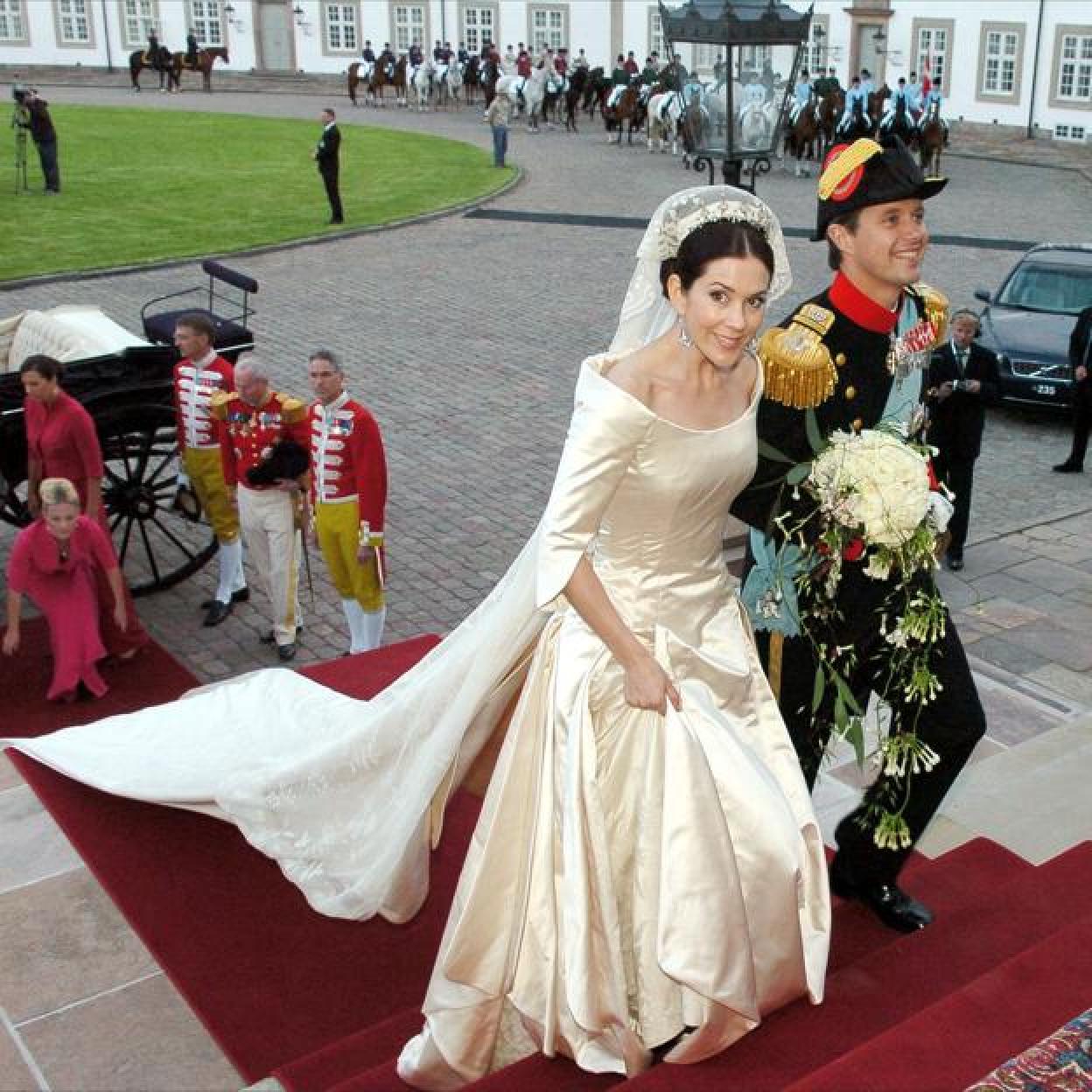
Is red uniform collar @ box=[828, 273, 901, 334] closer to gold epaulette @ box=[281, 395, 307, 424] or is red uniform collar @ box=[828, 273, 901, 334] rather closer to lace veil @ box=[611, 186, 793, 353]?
lace veil @ box=[611, 186, 793, 353]

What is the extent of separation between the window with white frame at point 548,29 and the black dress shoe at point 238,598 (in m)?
40.0

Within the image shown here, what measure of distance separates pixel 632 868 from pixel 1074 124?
3611 cm

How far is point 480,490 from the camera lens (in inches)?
416

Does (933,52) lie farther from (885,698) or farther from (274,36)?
(885,698)

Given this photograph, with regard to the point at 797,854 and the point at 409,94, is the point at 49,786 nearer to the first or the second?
the point at 797,854

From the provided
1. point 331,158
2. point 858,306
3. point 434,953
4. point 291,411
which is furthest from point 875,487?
point 331,158

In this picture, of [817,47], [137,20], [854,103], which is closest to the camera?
[854,103]

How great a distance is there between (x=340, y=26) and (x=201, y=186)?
78.9 feet

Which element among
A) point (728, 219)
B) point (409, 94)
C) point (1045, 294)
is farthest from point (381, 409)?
point (409, 94)

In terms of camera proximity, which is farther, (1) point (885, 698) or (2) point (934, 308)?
(2) point (934, 308)

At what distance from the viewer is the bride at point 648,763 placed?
11.1 feet

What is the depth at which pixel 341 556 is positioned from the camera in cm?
747

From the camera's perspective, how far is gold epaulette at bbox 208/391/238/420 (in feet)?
25.1

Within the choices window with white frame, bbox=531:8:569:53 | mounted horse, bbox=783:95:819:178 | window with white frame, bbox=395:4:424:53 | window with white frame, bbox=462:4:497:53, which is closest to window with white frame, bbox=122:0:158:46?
window with white frame, bbox=395:4:424:53
